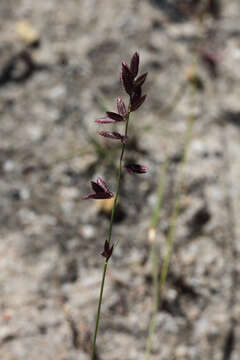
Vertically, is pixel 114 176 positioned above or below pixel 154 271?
above

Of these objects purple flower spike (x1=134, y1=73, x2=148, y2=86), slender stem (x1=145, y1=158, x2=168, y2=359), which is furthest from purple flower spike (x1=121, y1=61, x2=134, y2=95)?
slender stem (x1=145, y1=158, x2=168, y2=359)

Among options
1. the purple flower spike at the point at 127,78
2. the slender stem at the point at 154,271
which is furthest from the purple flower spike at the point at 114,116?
the slender stem at the point at 154,271

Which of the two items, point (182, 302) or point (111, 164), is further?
point (111, 164)

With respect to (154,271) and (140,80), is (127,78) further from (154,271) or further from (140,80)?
(154,271)

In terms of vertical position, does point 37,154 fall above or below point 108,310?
above

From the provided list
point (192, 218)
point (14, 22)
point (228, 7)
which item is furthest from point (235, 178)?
point (14, 22)

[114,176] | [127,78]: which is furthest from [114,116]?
[114,176]

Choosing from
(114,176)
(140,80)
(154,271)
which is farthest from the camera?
(114,176)

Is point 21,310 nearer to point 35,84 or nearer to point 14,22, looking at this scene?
point 35,84
